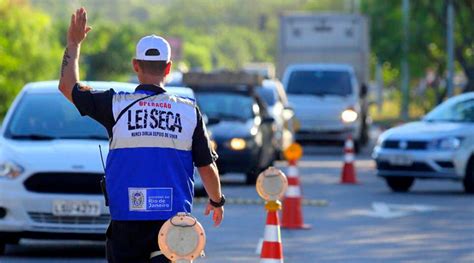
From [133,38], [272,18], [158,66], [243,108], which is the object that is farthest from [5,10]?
[272,18]

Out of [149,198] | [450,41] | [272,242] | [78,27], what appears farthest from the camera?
[450,41]

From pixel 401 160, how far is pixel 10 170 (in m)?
10.0

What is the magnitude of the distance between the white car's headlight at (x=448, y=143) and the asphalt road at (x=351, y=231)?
72 cm

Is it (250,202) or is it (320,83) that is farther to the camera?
(320,83)

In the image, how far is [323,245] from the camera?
1520 centimetres

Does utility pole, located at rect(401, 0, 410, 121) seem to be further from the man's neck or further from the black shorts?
the black shorts

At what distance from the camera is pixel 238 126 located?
24.3 m

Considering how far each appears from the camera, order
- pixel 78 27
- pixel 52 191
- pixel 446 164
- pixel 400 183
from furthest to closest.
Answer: pixel 400 183 → pixel 446 164 → pixel 52 191 → pixel 78 27

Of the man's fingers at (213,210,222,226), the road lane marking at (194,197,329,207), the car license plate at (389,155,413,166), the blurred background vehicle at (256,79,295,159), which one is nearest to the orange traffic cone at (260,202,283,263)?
the man's fingers at (213,210,222,226)

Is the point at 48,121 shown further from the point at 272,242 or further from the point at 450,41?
the point at 450,41

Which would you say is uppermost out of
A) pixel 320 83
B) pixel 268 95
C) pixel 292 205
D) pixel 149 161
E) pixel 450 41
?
pixel 149 161

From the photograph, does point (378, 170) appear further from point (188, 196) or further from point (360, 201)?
point (188, 196)

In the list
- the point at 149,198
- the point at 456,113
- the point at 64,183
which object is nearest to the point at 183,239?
the point at 149,198

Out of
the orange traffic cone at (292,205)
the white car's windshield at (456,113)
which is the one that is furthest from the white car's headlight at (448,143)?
the orange traffic cone at (292,205)
